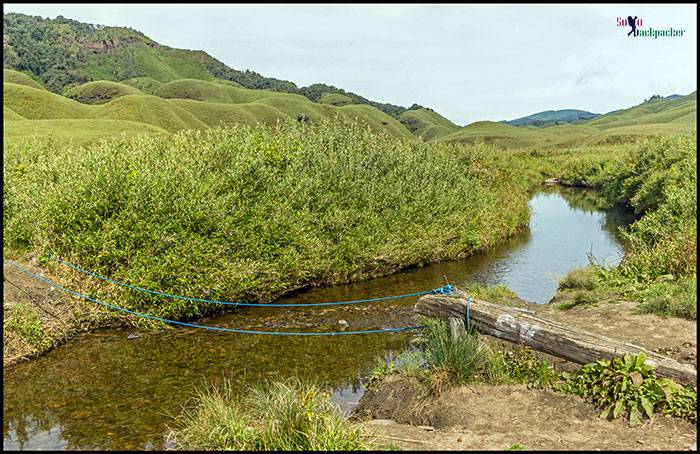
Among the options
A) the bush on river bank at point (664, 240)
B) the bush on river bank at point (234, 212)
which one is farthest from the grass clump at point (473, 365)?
the bush on river bank at point (234, 212)

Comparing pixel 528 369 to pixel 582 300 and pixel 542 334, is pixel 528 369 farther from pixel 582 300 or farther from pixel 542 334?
pixel 582 300

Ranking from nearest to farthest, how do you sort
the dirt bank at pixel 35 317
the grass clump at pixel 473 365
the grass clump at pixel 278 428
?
the grass clump at pixel 278 428, the grass clump at pixel 473 365, the dirt bank at pixel 35 317

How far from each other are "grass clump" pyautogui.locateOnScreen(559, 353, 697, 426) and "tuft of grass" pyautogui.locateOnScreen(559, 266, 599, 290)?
24.8 ft

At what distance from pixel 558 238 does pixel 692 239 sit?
14461 mm

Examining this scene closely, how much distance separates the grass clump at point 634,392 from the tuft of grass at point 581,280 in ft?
24.8

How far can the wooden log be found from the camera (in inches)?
293

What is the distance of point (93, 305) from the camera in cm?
1304

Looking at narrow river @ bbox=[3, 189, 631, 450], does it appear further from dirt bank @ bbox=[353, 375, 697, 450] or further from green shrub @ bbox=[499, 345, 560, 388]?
green shrub @ bbox=[499, 345, 560, 388]

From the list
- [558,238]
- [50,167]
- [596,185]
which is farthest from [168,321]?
[596,185]

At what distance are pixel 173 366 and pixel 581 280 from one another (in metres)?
11.5

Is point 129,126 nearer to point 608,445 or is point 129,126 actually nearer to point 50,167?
point 50,167

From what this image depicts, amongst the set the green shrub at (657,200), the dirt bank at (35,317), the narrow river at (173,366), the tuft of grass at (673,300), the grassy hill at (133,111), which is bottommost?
the narrow river at (173,366)

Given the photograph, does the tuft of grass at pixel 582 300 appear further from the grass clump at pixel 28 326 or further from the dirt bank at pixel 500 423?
the grass clump at pixel 28 326

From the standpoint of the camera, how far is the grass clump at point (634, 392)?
7016 millimetres
